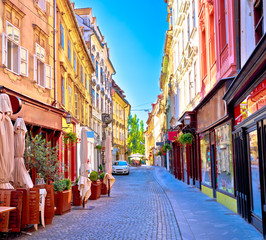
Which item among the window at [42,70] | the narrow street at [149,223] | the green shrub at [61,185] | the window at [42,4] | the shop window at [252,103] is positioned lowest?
the narrow street at [149,223]

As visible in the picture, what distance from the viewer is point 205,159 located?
17422 mm

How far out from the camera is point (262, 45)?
20.5ft

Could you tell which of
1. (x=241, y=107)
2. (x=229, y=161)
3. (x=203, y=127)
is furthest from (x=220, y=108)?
(x=203, y=127)

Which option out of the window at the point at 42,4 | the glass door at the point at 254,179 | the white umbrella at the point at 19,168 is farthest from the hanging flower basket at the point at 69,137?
the glass door at the point at 254,179

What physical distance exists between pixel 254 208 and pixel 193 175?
12374 millimetres

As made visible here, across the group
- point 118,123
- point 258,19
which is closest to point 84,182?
point 258,19

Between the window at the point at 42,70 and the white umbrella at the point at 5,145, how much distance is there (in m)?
8.10

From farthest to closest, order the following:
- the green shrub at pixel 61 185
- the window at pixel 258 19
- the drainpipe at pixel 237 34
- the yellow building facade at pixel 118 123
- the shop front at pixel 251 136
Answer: the yellow building facade at pixel 118 123 < the drainpipe at pixel 237 34 < the green shrub at pixel 61 185 < the window at pixel 258 19 < the shop front at pixel 251 136

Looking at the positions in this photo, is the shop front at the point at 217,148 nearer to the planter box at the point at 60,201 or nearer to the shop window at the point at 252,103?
the shop window at the point at 252,103

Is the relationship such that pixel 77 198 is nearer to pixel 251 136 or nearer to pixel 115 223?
pixel 115 223

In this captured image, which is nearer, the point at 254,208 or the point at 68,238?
the point at 68,238

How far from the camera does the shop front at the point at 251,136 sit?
25.0 ft

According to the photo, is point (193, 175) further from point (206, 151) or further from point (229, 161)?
point (229, 161)

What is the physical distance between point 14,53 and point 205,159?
31.2 feet
